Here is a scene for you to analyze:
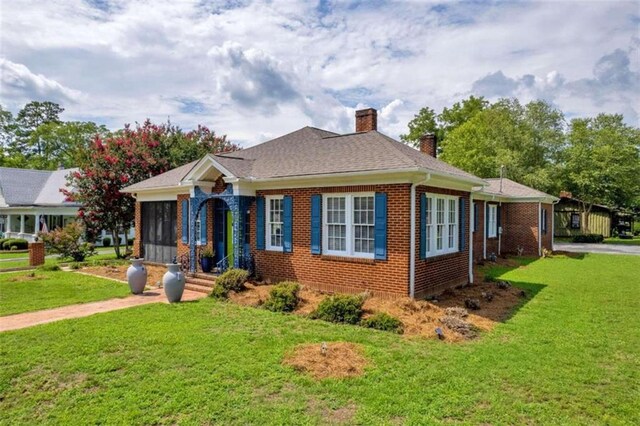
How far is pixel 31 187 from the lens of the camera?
33656 mm

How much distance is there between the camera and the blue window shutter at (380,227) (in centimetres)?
994

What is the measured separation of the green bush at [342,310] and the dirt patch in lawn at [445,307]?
0.28 metres

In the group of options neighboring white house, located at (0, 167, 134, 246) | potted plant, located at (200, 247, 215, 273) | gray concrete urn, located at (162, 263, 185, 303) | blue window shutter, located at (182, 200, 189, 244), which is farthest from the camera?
neighboring white house, located at (0, 167, 134, 246)

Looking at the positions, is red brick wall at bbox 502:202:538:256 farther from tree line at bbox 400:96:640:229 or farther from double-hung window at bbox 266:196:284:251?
double-hung window at bbox 266:196:284:251

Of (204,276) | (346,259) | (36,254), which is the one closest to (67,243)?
(36,254)

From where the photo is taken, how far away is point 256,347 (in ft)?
23.0

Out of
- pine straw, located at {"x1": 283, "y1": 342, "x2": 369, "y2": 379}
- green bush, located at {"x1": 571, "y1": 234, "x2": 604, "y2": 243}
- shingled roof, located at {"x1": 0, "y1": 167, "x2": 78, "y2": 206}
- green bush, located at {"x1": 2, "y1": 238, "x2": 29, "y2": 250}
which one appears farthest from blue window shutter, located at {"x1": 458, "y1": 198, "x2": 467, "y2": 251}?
shingled roof, located at {"x1": 0, "y1": 167, "x2": 78, "y2": 206}

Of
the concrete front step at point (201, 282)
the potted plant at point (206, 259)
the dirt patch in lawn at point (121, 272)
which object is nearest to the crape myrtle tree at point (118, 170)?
the dirt patch in lawn at point (121, 272)

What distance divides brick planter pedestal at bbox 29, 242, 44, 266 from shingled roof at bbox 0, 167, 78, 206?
580 inches

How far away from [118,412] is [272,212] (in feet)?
26.3

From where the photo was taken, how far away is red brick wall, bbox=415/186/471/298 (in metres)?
10.0

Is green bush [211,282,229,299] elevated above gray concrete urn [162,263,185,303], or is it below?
below

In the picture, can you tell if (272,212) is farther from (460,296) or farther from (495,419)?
(495,419)

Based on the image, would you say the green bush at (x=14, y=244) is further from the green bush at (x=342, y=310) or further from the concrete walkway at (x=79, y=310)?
the green bush at (x=342, y=310)
